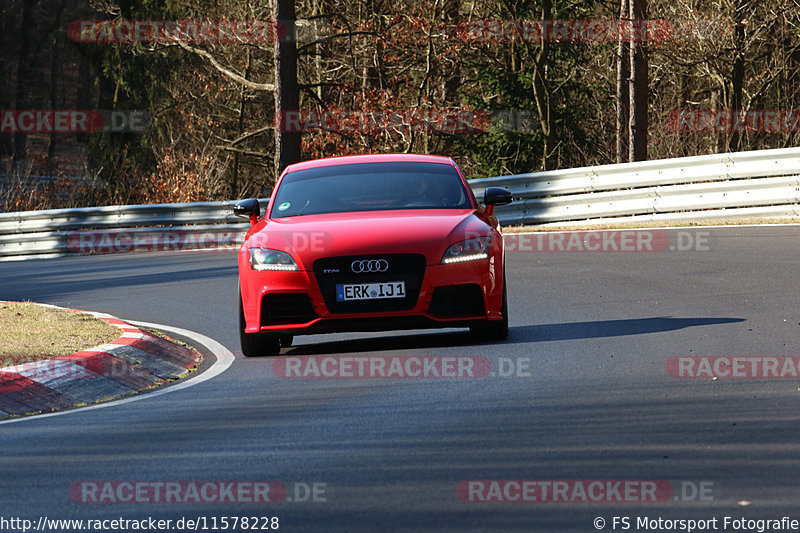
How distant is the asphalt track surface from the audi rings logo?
2.43 ft

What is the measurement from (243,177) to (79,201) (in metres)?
5.33

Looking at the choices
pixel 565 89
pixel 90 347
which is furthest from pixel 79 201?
pixel 90 347

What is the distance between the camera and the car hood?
1046 centimetres

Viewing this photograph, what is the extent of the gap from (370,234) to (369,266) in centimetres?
29

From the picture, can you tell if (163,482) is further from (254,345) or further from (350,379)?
(254,345)

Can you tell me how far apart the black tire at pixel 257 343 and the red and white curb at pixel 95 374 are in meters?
0.45

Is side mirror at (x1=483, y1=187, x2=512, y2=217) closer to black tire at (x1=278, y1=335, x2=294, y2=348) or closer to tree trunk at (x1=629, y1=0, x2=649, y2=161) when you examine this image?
black tire at (x1=278, y1=335, x2=294, y2=348)

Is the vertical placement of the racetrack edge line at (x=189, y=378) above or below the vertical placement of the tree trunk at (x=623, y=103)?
below

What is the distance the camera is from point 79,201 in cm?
3788

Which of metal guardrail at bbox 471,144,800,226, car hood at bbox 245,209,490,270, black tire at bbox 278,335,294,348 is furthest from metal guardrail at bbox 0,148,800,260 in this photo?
black tire at bbox 278,335,294,348

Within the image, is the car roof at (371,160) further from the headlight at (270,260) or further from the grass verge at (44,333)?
the grass verge at (44,333)

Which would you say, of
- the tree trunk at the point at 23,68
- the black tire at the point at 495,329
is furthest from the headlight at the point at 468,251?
the tree trunk at the point at 23,68

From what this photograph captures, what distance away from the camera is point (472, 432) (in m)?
7.14

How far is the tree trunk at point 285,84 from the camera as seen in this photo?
29109 mm
